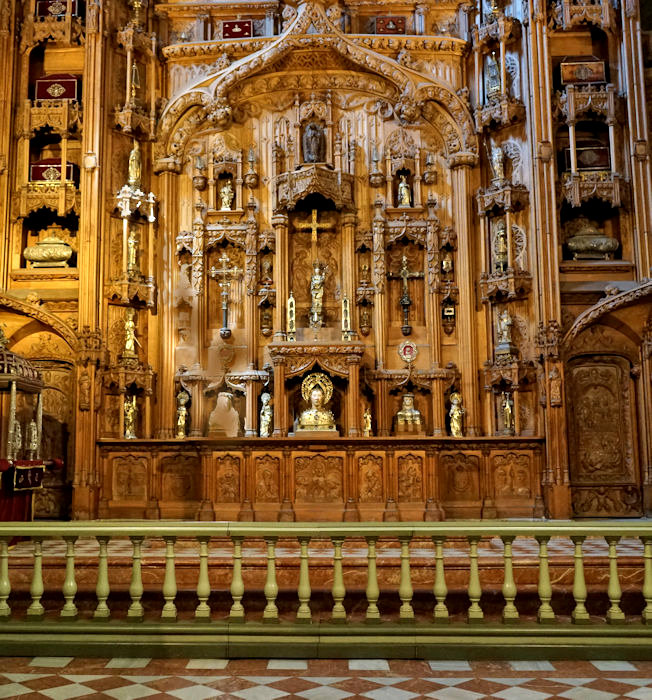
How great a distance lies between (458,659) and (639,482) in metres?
9.26

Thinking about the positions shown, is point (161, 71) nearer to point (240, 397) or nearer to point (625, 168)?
point (240, 397)

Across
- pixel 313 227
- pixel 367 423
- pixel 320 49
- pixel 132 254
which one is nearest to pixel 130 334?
pixel 132 254

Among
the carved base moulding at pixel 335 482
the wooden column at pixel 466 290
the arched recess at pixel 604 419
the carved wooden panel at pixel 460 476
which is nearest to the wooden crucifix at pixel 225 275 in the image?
the carved base moulding at pixel 335 482

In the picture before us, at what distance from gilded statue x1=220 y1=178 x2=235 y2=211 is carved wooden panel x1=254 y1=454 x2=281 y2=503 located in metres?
5.81

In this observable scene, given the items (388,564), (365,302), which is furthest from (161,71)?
(388,564)

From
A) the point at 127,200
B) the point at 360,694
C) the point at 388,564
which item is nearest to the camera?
the point at 360,694

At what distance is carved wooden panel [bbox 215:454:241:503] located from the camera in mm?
12523

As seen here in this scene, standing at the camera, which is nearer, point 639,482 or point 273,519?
point 273,519

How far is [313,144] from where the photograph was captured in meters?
15.7

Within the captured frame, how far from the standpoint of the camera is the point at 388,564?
7641 millimetres

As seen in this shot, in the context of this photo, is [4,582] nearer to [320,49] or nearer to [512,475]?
[512,475]

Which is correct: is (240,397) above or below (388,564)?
above

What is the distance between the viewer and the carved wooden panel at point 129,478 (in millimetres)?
13906

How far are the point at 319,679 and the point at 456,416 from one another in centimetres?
949
